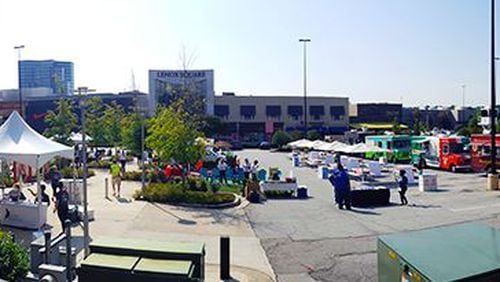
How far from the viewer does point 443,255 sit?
6.58 metres

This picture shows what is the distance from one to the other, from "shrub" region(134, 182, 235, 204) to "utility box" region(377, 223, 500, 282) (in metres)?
15.2

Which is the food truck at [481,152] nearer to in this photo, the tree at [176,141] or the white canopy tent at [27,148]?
the tree at [176,141]

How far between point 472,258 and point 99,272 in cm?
552

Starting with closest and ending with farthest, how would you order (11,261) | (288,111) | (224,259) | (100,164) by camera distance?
(11,261), (224,259), (100,164), (288,111)

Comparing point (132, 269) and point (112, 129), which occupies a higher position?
point (112, 129)

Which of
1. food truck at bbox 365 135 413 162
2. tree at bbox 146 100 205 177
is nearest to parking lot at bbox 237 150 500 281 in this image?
tree at bbox 146 100 205 177

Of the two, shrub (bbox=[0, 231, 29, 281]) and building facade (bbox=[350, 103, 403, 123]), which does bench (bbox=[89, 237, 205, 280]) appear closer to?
shrub (bbox=[0, 231, 29, 281])

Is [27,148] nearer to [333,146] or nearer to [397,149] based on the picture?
[333,146]

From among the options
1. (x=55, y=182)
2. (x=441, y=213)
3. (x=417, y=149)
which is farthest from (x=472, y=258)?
(x=417, y=149)

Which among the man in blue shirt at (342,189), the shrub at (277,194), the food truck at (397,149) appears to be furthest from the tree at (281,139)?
the man in blue shirt at (342,189)

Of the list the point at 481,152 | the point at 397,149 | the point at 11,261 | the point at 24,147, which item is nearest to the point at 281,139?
the point at 397,149

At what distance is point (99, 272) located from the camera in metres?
8.82

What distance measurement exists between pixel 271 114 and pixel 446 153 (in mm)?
53084

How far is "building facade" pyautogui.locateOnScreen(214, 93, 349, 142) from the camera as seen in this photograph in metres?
89.4
